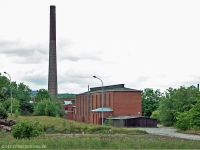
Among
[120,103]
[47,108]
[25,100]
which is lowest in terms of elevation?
[47,108]

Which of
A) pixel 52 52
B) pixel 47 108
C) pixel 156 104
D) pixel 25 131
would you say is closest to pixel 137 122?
pixel 47 108

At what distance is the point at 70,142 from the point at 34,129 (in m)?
8.87

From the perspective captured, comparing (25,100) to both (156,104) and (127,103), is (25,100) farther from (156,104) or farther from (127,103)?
(156,104)

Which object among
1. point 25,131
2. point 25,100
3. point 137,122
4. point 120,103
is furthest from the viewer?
point 25,100

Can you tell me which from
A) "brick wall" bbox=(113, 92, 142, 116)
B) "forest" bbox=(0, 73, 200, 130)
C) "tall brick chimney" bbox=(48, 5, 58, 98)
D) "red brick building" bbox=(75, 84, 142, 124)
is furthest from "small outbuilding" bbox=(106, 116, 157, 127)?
"tall brick chimney" bbox=(48, 5, 58, 98)

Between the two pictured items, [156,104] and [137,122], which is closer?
[137,122]

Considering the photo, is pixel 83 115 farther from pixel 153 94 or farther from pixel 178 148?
pixel 178 148

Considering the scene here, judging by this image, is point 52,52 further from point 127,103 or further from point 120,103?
point 127,103

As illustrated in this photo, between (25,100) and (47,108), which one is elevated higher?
(25,100)

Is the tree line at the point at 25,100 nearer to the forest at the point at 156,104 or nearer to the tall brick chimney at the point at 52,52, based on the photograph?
the forest at the point at 156,104

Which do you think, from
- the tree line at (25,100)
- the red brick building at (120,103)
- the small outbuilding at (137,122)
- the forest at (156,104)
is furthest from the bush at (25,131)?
the red brick building at (120,103)

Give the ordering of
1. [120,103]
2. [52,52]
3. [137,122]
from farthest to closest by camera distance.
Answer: [52,52], [120,103], [137,122]

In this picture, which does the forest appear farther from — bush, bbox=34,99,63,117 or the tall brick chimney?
the tall brick chimney

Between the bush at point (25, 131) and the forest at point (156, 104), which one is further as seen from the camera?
the forest at point (156, 104)
